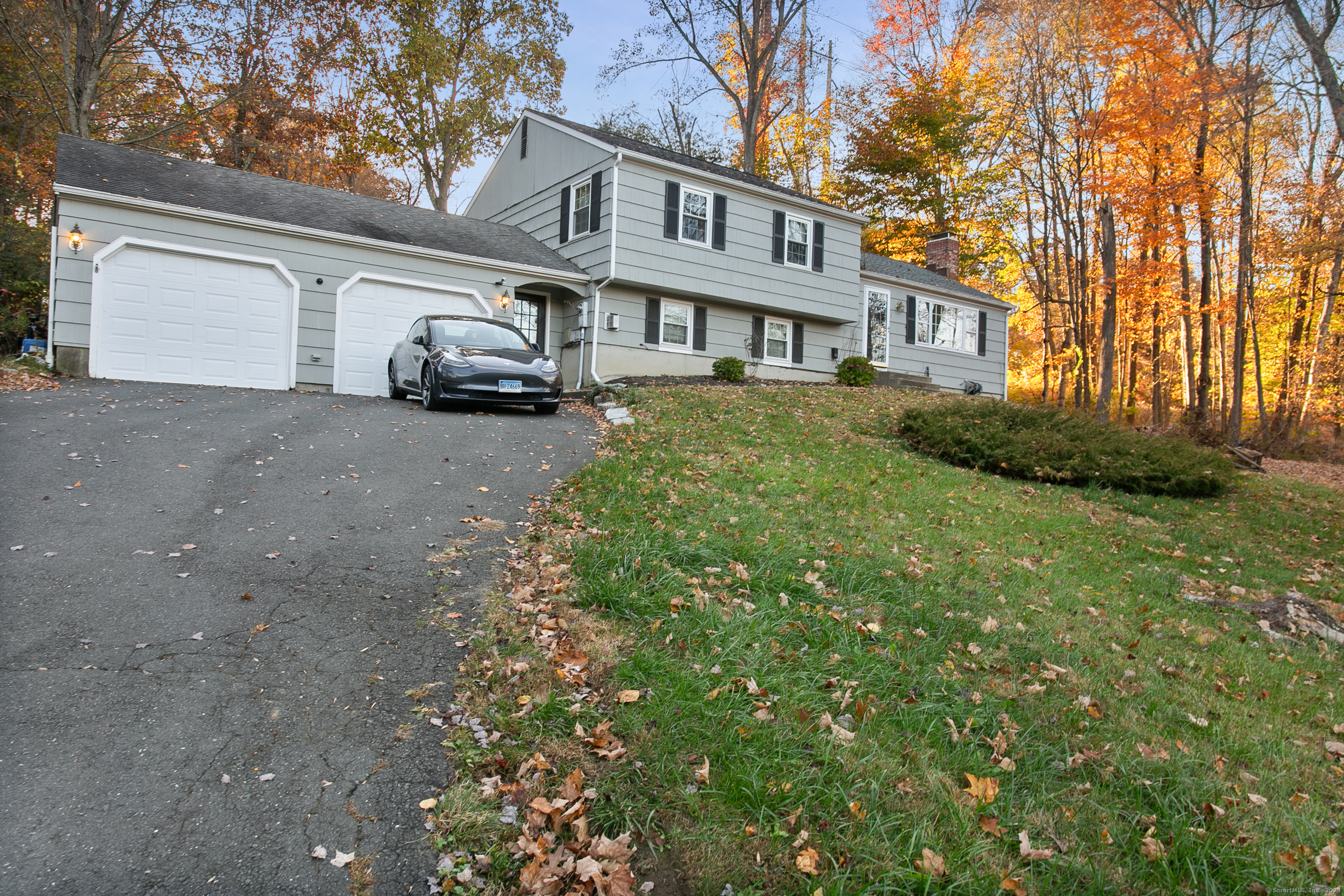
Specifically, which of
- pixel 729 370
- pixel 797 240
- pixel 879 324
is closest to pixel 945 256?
pixel 879 324

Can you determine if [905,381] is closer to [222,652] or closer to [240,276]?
[240,276]

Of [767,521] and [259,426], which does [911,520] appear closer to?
[767,521]

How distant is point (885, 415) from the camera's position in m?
12.6

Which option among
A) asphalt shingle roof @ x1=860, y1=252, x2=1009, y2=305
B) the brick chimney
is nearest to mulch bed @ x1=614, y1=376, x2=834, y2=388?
asphalt shingle roof @ x1=860, y1=252, x2=1009, y2=305

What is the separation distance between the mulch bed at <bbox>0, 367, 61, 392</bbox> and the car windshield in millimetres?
5007

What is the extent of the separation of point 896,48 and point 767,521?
28.8 meters

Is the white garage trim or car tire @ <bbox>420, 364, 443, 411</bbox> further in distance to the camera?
the white garage trim

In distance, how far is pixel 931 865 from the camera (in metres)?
2.54

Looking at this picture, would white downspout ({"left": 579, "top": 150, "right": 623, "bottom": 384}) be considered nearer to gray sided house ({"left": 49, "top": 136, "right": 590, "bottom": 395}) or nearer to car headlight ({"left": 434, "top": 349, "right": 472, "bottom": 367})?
gray sided house ({"left": 49, "top": 136, "right": 590, "bottom": 395})

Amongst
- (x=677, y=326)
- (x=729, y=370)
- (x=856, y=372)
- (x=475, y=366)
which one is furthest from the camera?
(x=856, y=372)

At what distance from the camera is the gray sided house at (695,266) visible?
15742mm

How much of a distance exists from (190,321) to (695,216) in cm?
1004

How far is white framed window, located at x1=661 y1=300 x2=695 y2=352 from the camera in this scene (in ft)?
54.7


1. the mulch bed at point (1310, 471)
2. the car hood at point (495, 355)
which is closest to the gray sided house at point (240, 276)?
the car hood at point (495, 355)
